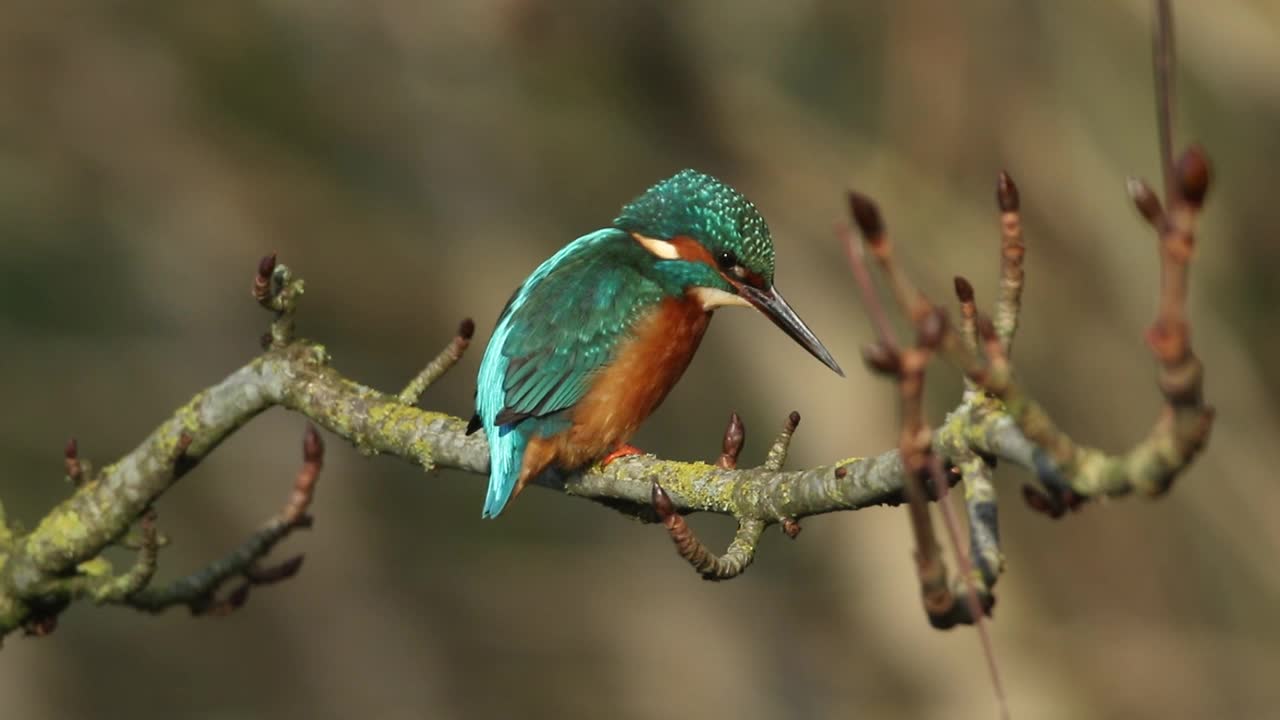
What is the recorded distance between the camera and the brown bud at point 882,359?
1144mm

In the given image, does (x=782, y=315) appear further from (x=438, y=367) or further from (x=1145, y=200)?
(x=1145, y=200)

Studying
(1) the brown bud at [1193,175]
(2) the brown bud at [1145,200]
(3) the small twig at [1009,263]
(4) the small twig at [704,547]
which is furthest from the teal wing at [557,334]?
(1) the brown bud at [1193,175]

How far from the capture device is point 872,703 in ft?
23.2

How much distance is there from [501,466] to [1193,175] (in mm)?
1721

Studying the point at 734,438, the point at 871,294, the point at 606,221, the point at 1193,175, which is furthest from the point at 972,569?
the point at 606,221

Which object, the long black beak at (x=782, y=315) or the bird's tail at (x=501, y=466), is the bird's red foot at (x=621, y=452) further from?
the long black beak at (x=782, y=315)

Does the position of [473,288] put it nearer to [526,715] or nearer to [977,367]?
[526,715]

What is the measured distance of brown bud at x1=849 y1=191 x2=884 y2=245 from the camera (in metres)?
1.12

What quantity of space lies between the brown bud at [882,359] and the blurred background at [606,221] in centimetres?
472

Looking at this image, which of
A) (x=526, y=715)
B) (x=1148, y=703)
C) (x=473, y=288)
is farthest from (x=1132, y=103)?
(x=526, y=715)

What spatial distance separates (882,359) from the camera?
3.82 ft

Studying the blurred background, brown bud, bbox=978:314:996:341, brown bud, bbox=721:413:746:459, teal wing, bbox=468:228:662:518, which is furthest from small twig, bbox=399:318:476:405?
the blurred background

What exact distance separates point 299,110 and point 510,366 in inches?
197

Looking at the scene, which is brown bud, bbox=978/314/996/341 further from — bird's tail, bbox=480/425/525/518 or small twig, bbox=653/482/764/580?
bird's tail, bbox=480/425/525/518
